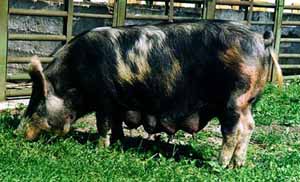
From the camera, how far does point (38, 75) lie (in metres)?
6.85

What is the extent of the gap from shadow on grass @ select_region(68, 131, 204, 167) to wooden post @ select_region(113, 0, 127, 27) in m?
2.51

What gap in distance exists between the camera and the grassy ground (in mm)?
5926

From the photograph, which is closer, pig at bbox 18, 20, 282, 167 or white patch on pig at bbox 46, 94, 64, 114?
pig at bbox 18, 20, 282, 167

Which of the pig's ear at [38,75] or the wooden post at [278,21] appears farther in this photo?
the wooden post at [278,21]

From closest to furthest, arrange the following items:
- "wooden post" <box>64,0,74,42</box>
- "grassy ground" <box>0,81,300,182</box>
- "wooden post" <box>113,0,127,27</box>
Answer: "grassy ground" <box>0,81,300,182</box>, "wooden post" <box>64,0,74,42</box>, "wooden post" <box>113,0,127,27</box>

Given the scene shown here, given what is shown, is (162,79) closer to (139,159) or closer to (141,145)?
(139,159)

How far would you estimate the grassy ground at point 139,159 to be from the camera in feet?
19.4

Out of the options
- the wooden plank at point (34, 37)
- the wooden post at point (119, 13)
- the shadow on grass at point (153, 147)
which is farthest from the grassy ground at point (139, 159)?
the wooden post at point (119, 13)

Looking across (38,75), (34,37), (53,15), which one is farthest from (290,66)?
(38,75)

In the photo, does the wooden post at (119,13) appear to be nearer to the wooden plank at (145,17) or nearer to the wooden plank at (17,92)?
the wooden plank at (145,17)

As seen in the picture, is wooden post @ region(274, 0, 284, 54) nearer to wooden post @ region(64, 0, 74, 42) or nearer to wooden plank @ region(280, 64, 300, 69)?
wooden plank @ region(280, 64, 300, 69)

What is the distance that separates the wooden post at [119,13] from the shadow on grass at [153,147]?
251 centimetres

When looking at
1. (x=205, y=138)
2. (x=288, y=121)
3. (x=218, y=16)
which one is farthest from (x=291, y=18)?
(x=205, y=138)

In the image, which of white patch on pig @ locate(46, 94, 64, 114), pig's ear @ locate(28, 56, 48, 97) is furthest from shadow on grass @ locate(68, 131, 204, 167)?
pig's ear @ locate(28, 56, 48, 97)
